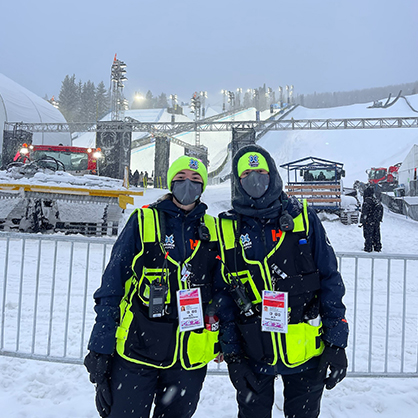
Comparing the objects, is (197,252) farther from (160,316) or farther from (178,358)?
(178,358)

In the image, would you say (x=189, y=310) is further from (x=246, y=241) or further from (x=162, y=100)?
(x=162, y=100)

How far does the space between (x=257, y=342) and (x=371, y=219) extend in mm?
8343

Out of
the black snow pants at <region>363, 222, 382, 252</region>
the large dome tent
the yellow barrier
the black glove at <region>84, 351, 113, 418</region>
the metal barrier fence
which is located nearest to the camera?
the black glove at <region>84, 351, 113, 418</region>

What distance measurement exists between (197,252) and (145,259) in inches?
12.0

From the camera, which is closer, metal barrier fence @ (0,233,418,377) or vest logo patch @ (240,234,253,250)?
vest logo patch @ (240,234,253,250)

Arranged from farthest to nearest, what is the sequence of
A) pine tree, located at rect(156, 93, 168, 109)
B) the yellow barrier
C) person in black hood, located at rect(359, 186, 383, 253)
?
pine tree, located at rect(156, 93, 168, 109) < person in black hood, located at rect(359, 186, 383, 253) < the yellow barrier

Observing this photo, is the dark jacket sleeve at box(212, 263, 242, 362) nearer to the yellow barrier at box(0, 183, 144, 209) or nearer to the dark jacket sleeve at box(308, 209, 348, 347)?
the dark jacket sleeve at box(308, 209, 348, 347)

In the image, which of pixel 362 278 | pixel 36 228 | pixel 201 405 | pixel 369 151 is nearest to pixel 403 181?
pixel 362 278

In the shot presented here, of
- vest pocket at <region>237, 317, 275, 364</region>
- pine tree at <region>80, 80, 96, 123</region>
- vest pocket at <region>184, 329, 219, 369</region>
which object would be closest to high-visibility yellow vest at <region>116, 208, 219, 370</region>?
vest pocket at <region>184, 329, 219, 369</region>

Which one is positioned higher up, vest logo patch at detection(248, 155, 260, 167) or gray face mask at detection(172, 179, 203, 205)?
vest logo patch at detection(248, 155, 260, 167)

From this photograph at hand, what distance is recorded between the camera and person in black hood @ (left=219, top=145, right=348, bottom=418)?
6.45 ft

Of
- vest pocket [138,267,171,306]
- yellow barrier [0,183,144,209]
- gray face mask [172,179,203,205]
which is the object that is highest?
yellow barrier [0,183,144,209]

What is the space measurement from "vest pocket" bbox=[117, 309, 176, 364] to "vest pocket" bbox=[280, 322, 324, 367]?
0.62m

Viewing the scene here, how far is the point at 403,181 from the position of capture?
19703mm
